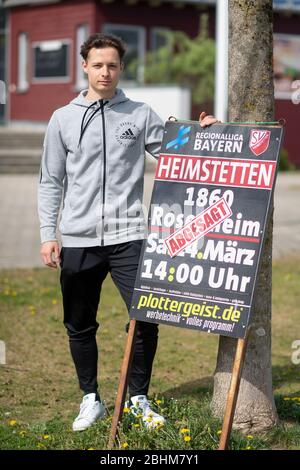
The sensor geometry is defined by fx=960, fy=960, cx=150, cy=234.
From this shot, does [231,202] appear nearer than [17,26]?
Yes

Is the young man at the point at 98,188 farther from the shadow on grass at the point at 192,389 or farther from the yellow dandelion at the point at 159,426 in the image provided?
the shadow on grass at the point at 192,389

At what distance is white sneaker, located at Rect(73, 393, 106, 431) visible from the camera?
5.08 meters

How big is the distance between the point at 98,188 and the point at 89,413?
1205 millimetres

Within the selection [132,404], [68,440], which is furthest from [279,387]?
[68,440]

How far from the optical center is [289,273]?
33.5ft

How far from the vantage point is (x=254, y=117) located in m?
4.97

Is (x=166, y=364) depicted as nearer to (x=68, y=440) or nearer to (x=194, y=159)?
(x=68, y=440)

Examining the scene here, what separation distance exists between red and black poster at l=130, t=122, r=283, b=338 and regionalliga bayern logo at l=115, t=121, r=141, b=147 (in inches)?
7.9

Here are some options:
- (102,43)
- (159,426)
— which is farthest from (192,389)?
(102,43)

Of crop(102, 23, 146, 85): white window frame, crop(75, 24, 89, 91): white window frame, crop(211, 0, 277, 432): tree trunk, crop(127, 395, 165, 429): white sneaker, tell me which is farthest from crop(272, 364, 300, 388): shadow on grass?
crop(75, 24, 89, 91): white window frame

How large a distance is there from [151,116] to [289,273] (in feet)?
17.9

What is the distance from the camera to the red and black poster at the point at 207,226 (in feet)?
14.9

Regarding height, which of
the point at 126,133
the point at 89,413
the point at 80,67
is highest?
the point at 80,67

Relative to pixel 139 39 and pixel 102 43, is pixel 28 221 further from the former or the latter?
pixel 139 39
